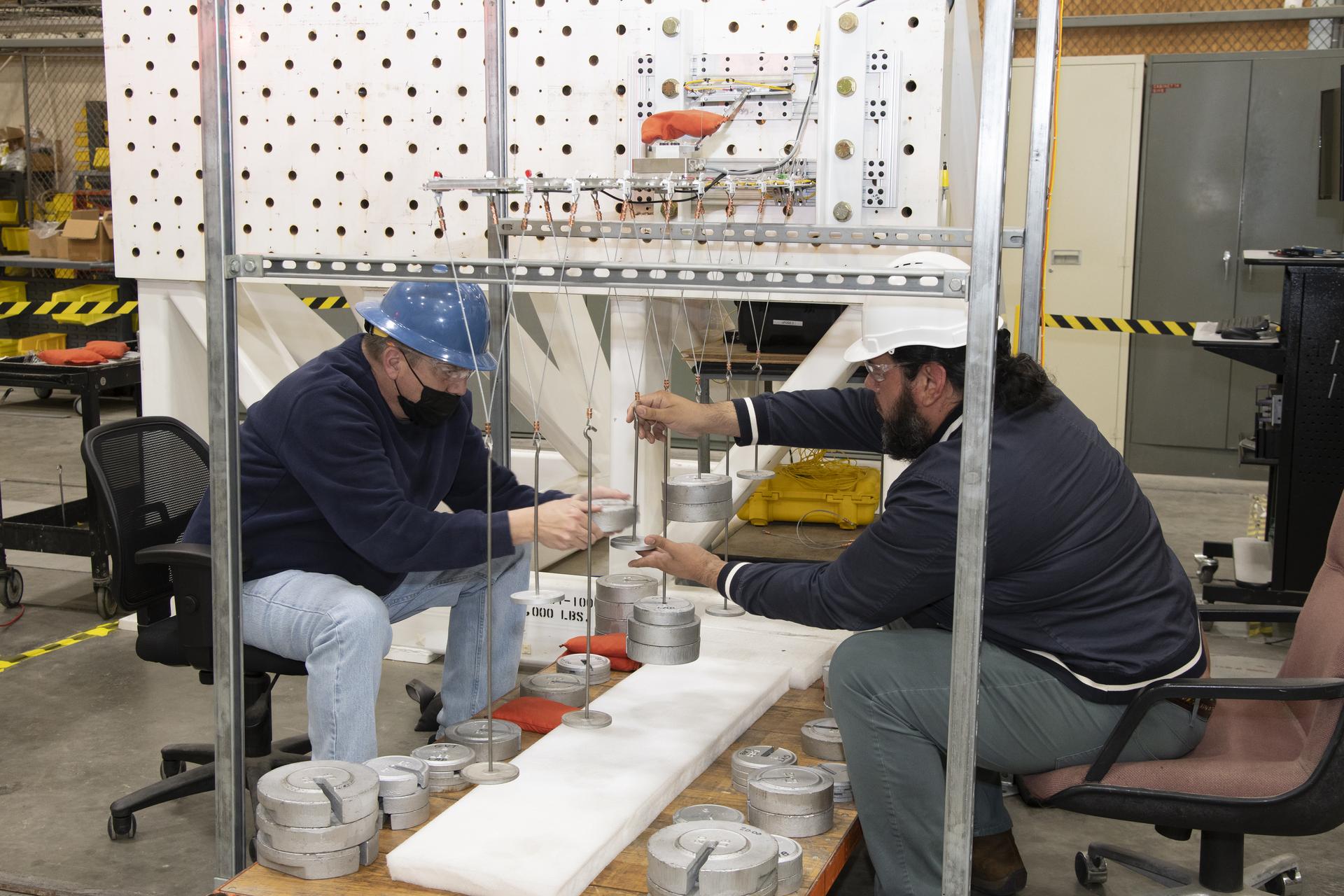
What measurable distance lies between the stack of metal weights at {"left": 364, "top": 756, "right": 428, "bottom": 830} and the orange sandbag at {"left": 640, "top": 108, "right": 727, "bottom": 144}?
2.04 meters

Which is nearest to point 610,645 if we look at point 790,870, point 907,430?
Answer: point 907,430

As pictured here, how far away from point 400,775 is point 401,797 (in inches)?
1.8

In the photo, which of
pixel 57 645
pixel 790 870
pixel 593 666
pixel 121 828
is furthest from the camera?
pixel 57 645

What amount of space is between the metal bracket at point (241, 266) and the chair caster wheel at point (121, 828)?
1.56 m

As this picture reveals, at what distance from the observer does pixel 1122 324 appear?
7738 mm

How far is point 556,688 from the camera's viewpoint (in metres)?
3.23

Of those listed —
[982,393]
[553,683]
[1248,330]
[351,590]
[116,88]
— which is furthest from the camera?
[1248,330]

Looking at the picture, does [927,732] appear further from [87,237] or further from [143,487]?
[87,237]

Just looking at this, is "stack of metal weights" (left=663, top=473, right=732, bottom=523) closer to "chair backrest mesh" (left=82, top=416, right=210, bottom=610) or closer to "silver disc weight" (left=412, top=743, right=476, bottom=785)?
"silver disc weight" (left=412, top=743, right=476, bottom=785)

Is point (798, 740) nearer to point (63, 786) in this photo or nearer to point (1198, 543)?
point (63, 786)

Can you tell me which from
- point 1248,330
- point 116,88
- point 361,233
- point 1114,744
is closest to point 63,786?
point 361,233

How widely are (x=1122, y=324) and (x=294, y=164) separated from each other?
5.26 m

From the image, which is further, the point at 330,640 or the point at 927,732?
the point at 330,640

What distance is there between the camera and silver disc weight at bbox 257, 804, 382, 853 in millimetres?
2240
